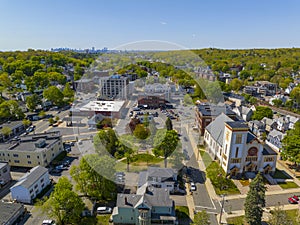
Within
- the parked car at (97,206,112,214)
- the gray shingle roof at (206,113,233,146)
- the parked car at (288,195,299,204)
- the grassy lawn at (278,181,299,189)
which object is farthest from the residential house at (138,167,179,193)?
the grassy lawn at (278,181,299,189)

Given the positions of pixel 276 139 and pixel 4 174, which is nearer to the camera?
pixel 4 174

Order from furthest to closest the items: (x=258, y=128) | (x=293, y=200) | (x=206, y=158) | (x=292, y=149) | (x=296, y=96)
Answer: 1. (x=296, y=96)
2. (x=258, y=128)
3. (x=206, y=158)
4. (x=292, y=149)
5. (x=293, y=200)

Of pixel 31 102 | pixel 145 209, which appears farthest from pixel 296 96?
pixel 31 102

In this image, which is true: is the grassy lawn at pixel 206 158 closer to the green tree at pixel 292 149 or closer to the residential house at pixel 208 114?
the residential house at pixel 208 114

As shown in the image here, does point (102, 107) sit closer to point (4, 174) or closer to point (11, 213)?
point (4, 174)

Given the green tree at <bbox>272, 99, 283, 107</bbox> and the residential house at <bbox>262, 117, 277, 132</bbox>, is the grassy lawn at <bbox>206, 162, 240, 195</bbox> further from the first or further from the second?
the green tree at <bbox>272, 99, 283, 107</bbox>

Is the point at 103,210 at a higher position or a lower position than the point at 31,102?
lower

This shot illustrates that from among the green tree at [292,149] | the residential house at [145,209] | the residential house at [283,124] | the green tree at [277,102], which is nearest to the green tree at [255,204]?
the residential house at [145,209]
